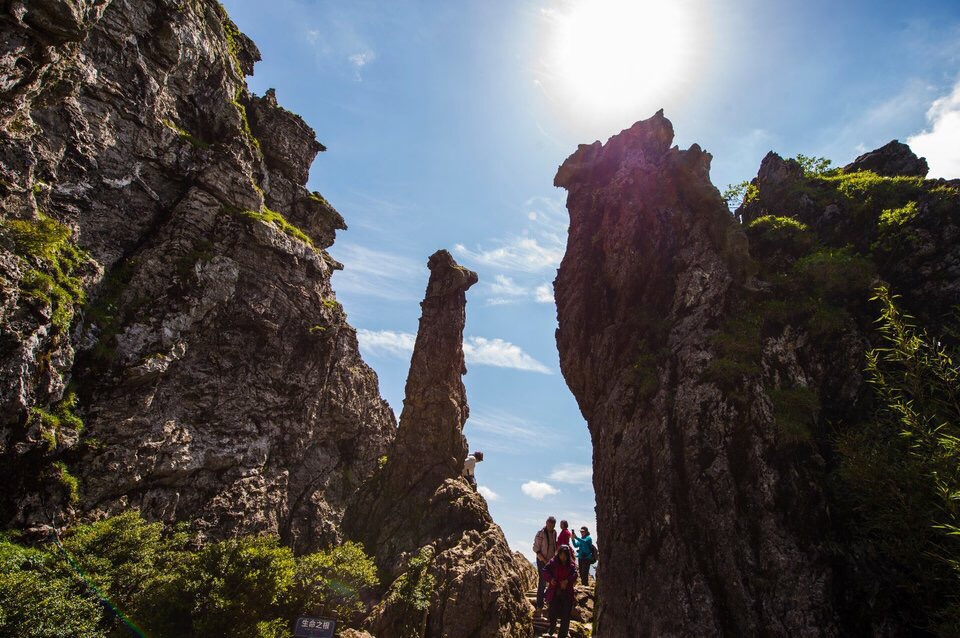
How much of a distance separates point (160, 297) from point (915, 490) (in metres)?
39.8

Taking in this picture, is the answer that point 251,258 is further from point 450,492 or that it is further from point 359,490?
point 450,492

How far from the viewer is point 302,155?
49.2 meters

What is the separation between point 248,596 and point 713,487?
70.5 feet

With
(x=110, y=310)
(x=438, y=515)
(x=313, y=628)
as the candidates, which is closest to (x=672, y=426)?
(x=313, y=628)

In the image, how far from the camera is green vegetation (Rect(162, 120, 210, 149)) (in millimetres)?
34188

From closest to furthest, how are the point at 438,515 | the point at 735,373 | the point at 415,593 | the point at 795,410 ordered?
1. the point at 795,410
2. the point at 735,373
3. the point at 415,593
4. the point at 438,515

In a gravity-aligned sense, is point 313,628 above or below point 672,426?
below

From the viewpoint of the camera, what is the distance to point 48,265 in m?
23.0

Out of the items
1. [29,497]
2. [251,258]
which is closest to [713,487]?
[29,497]

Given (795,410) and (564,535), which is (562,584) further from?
(795,410)

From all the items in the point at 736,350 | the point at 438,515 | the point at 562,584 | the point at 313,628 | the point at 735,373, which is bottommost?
the point at 313,628

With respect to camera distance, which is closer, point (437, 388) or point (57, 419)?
point (57, 419)

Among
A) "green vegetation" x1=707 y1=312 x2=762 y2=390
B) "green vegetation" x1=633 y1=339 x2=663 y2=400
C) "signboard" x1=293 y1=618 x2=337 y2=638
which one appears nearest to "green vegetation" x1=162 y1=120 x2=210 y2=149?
"signboard" x1=293 y1=618 x2=337 y2=638

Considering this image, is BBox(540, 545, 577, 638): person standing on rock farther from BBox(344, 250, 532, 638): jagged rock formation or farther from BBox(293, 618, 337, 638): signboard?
BBox(344, 250, 532, 638): jagged rock formation
